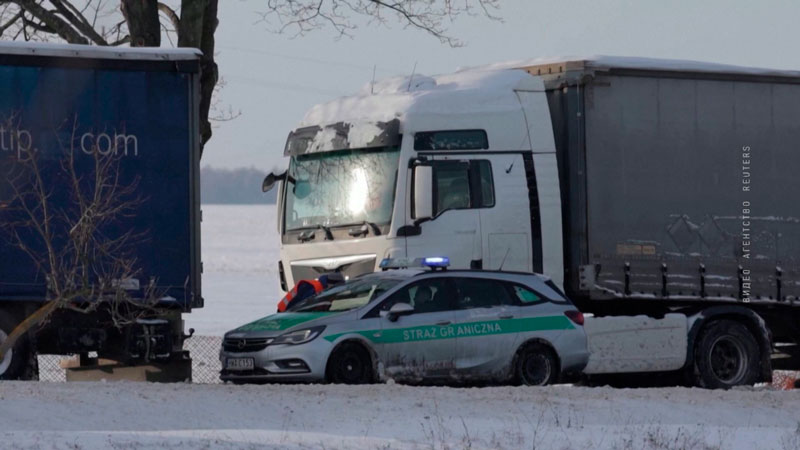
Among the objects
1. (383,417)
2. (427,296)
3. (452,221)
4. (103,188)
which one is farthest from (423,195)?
(383,417)

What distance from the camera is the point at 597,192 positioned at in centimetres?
1900

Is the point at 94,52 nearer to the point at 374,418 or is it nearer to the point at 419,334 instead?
the point at 419,334

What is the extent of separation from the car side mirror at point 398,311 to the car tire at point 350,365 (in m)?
0.46

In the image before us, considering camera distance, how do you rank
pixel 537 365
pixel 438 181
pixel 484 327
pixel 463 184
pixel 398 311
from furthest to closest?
1. pixel 463 184
2. pixel 438 181
3. pixel 537 365
4. pixel 484 327
5. pixel 398 311

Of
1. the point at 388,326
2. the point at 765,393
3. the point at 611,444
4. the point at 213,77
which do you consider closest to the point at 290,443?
the point at 611,444

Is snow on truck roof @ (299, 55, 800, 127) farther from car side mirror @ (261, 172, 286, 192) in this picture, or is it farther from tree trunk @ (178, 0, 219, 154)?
tree trunk @ (178, 0, 219, 154)

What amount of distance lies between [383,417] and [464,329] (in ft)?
11.8

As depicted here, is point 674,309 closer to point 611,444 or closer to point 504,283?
point 504,283

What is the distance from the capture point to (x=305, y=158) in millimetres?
19562

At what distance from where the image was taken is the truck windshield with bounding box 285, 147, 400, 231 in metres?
18.4

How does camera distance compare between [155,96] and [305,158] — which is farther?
[305,158]

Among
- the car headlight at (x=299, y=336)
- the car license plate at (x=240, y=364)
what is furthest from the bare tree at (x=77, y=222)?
the car headlight at (x=299, y=336)

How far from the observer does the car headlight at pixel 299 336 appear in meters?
16.6

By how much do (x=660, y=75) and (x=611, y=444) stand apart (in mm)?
7649
